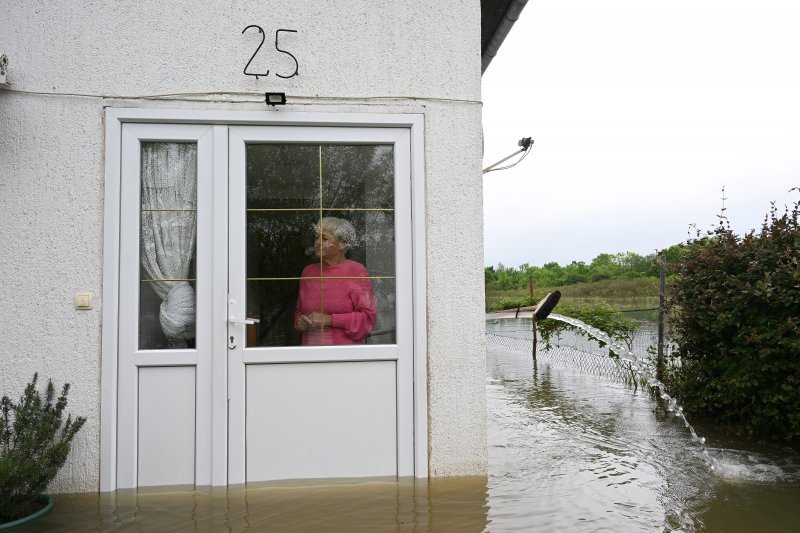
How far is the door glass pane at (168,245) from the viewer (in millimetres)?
3934

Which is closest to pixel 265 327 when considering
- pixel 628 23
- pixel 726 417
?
pixel 726 417

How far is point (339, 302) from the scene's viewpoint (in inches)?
160

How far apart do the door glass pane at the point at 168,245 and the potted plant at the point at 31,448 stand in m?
0.62

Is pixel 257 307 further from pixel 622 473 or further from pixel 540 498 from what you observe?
pixel 622 473

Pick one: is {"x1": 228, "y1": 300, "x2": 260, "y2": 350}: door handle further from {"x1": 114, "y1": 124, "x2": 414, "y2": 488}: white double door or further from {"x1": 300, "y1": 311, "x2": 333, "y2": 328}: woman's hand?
{"x1": 300, "y1": 311, "x2": 333, "y2": 328}: woman's hand

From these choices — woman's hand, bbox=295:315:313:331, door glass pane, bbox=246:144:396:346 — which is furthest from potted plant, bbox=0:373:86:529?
woman's hand, bbox=295:315:313:331

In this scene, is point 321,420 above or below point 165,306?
below

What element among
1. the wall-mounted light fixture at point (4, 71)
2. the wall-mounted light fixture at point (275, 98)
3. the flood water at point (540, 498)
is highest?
the wall-mounted light fixture at point (4, 71)

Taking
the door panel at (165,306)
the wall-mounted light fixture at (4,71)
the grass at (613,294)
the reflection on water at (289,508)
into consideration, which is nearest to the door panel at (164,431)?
the door panel at (165,306)

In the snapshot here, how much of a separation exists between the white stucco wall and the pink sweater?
0.44 m

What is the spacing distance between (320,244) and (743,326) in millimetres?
3593

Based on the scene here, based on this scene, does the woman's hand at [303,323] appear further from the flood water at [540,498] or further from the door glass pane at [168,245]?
the flood water at [540,498]

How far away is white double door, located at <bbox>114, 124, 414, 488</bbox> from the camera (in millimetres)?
3881

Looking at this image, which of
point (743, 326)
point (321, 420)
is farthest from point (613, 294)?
point (321, 420)
